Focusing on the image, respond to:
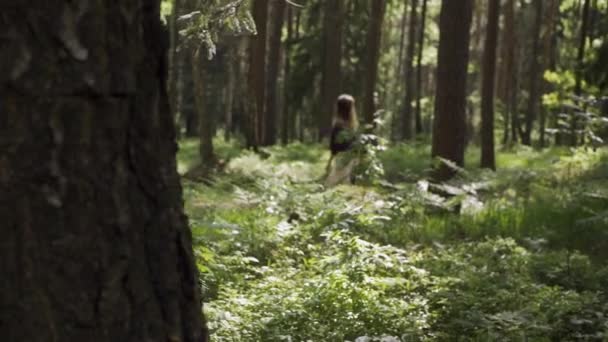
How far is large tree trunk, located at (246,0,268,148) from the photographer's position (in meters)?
19.7

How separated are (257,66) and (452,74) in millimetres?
10100

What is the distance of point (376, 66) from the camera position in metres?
21.3

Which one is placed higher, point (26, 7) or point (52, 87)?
point (26, 7)

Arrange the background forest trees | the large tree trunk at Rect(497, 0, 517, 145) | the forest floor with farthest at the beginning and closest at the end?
the large tree trunk at Rect(497, 0, 517, 145) < the background forest trees < the forest floor

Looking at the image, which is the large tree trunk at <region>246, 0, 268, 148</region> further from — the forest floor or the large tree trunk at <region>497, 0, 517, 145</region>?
the large tree trunk at <region>497, 0, 517, 145</region>

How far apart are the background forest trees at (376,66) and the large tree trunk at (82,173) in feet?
13.9

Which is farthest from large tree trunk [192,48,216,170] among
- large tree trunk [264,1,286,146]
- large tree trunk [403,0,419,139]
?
large tree trunk [403,0,419,139]

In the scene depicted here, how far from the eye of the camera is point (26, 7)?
5.80ft

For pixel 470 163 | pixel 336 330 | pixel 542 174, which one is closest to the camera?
pixel 336 330

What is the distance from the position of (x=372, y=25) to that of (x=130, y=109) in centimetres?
1940

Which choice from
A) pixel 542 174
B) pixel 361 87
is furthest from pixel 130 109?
pixel 361 87

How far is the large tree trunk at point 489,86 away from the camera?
1667 centimetres

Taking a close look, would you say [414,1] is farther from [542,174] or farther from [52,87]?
[52,87]

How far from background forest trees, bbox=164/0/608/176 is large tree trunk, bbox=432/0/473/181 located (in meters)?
0.11
